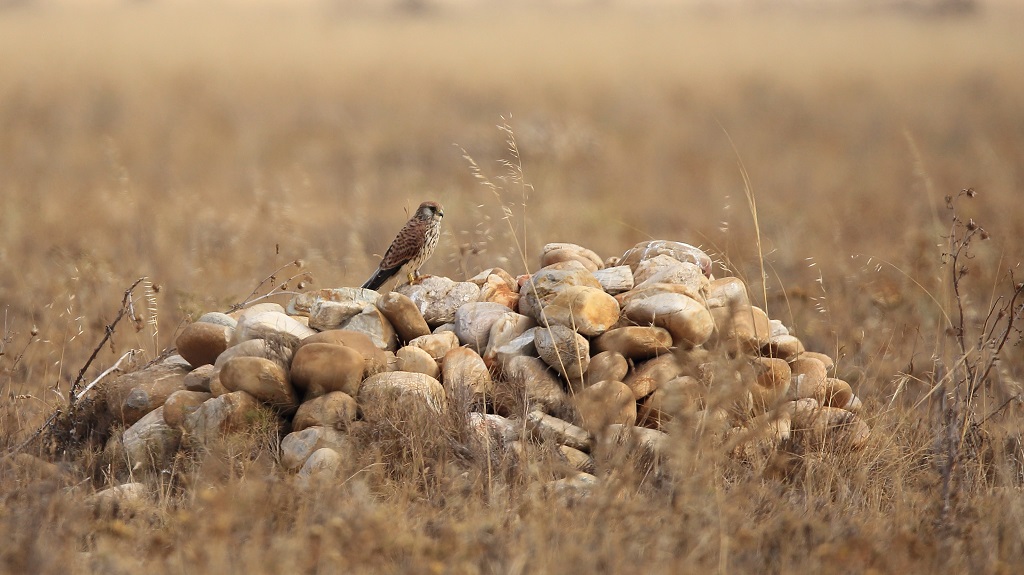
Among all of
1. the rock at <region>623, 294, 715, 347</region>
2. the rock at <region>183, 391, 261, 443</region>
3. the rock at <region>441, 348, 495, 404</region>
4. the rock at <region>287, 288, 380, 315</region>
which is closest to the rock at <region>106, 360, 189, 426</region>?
the rock at <region>183, 391, 261, 443</region>

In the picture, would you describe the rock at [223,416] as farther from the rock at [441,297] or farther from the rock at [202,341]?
the rock at [441,297]

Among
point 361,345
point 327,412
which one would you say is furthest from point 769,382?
point 327,412

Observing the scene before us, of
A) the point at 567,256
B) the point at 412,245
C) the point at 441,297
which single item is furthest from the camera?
the point at 412,245

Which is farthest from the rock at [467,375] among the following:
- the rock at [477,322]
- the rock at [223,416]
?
the rock at [223,416]

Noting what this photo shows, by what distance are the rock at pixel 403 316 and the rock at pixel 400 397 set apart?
1.35 feet

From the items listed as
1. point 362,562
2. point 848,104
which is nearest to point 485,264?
point 362,562

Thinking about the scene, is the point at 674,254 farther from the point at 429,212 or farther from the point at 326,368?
the point at 326,368

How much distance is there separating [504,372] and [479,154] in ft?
36.4

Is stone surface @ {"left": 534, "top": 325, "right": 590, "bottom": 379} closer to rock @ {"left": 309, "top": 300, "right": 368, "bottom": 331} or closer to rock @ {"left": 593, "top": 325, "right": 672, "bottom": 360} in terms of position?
rock @ {"left": 593, "top": 325, "right": 672, "bottom": 360}

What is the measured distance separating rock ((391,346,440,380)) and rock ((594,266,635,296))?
0.85 metres

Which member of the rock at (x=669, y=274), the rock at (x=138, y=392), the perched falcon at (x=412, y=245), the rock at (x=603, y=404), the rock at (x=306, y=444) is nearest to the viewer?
the rock at (x=603, y=404)

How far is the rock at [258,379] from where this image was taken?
3867 mm

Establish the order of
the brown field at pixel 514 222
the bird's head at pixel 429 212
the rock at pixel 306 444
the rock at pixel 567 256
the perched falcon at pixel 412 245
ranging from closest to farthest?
the brown field at pixel 514 222, the rock at pixel 306 444, the rock at pixel 567 256, the perched falcon at pixel 412 245, the bird's head at pixel 429 212

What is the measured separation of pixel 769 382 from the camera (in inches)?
163
